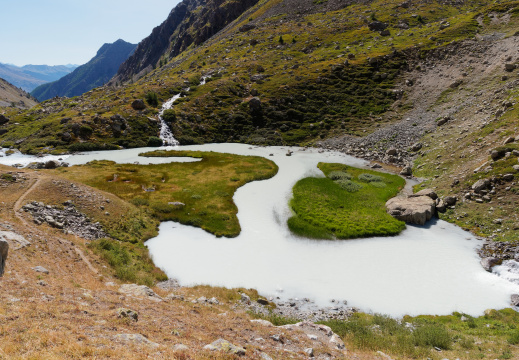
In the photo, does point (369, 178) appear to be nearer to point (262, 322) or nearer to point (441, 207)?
point (441, 207)

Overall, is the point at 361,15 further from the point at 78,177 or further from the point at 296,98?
the point at 78,177

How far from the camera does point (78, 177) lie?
54.3 metres

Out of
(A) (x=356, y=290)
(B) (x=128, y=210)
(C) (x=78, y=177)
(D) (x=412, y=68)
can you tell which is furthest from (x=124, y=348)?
(D) (x=412, y=68)

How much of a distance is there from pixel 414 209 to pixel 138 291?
37.3 meters

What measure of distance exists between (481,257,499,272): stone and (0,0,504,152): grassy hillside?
215 feet

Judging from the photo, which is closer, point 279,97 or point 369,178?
point 369,178

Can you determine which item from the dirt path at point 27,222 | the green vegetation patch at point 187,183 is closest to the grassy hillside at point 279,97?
the green vegetation patch at point 187,183

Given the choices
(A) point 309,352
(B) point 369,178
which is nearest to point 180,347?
(A) point 309,352

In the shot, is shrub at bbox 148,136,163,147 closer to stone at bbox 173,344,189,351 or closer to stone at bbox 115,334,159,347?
stone at bbox 115,334,159,347

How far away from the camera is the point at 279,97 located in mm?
112875

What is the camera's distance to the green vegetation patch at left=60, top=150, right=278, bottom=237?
135 feet

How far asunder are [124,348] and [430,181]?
54.8 metres

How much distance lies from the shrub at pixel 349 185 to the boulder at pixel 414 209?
10410 mm

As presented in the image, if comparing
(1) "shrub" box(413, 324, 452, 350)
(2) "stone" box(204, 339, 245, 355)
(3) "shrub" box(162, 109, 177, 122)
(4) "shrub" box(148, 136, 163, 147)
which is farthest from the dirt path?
(3) "shrub" box(162, 109, 177, 122)
